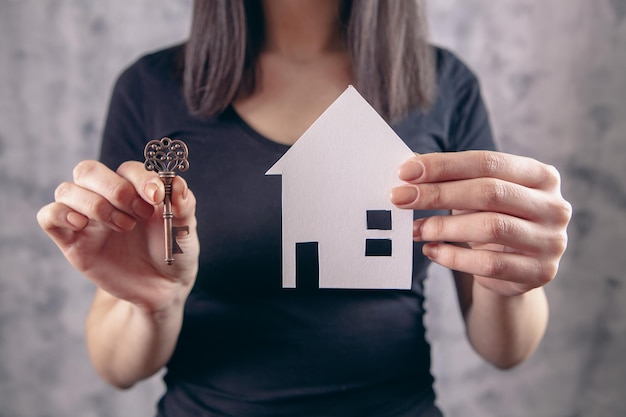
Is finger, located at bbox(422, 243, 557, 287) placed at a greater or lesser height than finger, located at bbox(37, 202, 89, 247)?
lesser

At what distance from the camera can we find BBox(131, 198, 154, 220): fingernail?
469 mm

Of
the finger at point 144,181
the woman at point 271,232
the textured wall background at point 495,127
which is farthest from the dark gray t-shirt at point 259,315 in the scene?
the textured wall background at point 495,127

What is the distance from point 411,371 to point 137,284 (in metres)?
0.35

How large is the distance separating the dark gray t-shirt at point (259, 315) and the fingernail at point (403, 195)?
137 mm

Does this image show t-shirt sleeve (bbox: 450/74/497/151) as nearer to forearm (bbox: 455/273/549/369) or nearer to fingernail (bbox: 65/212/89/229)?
forearm (bbox: 455/273/549/369)

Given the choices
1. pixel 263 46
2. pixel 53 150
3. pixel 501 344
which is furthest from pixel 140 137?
pixel 501 344

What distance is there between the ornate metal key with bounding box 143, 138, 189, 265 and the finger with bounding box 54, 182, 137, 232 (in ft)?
0.18

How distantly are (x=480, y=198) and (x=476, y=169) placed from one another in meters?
0.02

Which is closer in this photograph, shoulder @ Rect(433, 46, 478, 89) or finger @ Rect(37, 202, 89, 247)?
finger @ Rect(37, 202, 89, 247)

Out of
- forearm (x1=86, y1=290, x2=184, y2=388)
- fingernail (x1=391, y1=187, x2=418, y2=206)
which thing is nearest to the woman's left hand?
fingernail (x1=391, y1=187, x2=418, y2=206)

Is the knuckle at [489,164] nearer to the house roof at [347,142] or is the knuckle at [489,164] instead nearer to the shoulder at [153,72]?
the house roof at [347,142]

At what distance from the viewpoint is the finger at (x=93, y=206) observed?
1.53 feet

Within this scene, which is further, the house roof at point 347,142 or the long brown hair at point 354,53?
the long brown hair at point 354,53

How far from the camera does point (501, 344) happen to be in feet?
2.31
